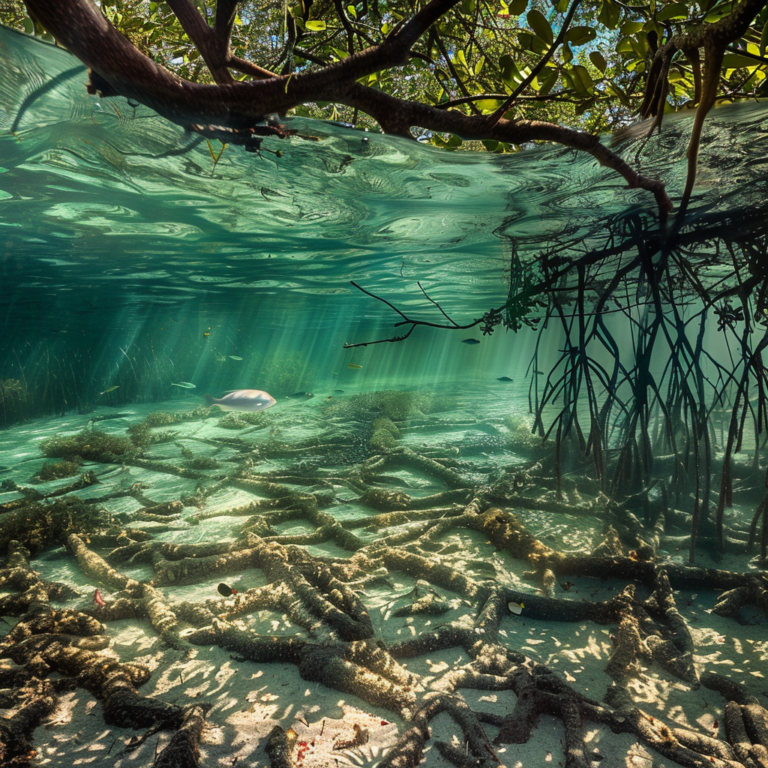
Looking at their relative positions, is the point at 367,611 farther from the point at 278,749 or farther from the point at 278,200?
the point at 278,200

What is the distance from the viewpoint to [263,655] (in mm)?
4648

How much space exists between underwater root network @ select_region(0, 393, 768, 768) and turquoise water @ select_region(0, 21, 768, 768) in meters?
0.10

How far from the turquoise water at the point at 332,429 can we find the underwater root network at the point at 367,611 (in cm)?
10

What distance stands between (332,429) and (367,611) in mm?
11983

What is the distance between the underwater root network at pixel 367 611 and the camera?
3663 mm

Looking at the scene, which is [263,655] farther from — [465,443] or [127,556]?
[465,443]

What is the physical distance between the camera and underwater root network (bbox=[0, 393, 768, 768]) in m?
3.66

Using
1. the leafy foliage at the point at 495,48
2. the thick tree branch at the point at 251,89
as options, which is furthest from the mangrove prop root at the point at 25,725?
the leafy foliage at the point at 495,48

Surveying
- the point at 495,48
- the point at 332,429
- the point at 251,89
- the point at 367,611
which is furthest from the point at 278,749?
the point at 332,429

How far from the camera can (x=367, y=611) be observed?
17.7ft

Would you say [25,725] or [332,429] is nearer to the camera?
[25,725]

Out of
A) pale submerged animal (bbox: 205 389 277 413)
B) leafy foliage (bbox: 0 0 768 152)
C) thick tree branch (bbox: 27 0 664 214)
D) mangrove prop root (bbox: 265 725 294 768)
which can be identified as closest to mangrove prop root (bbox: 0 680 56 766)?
mangrove prop root (bbox: 265 725 294 768)

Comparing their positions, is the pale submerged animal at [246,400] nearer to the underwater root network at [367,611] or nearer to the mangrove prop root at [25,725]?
the underwater root network at [367,611]

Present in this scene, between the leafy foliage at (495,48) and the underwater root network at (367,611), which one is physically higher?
the leafy foliage at (495,48)
